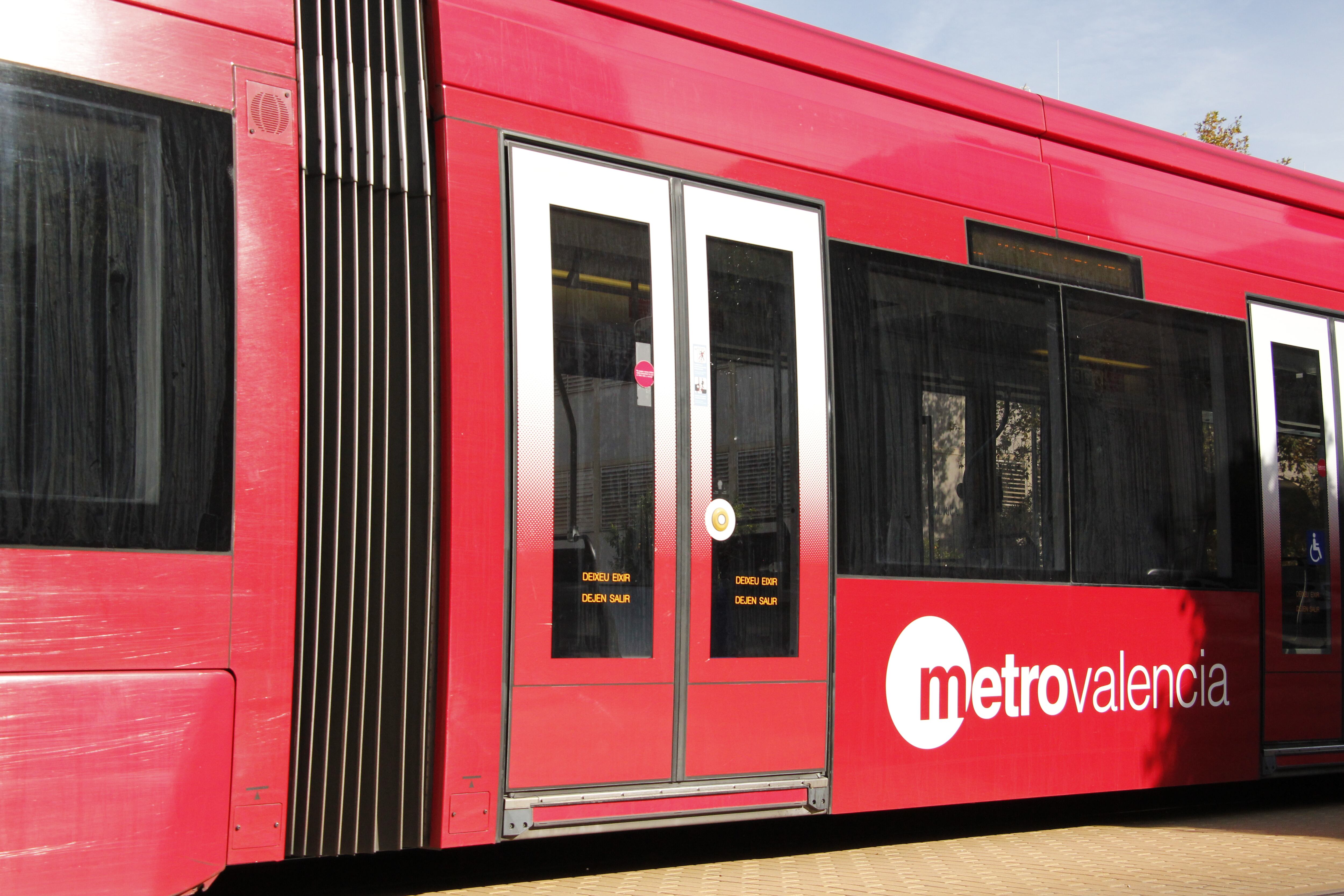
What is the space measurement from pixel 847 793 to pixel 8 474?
377 cm

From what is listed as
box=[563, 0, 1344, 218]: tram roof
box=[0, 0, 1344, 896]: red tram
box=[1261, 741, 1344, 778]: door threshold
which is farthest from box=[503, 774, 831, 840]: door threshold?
box=[1261, 741, 1344, 778]: door threshold

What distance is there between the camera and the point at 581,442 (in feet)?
17.2

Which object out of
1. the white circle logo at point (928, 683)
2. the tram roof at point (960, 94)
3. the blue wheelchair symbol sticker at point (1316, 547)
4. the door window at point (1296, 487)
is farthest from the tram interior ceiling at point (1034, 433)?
the tram roof at point (960, 94)

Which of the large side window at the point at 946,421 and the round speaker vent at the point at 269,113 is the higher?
the round speaker vent at the point at 269,113

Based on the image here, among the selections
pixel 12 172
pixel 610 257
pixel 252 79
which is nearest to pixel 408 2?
pixel 252 79

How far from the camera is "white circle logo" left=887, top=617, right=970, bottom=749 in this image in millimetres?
6129

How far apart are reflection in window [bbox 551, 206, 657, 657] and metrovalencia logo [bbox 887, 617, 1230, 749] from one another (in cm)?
153

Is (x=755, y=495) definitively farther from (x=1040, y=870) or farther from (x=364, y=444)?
(x=1040, y=870)

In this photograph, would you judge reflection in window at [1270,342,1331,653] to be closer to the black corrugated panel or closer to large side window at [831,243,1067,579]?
large side window at [831,243,1067,579]

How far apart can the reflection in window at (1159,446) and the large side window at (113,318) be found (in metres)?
4.56

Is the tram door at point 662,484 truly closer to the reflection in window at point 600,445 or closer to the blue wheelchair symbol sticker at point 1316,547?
the reflection in window at point 600,445

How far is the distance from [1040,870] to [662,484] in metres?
2.73

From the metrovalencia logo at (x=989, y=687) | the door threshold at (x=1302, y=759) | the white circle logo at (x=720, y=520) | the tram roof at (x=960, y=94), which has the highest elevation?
the tram roof at (x=960, y=94)

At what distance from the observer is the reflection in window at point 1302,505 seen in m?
7.93
